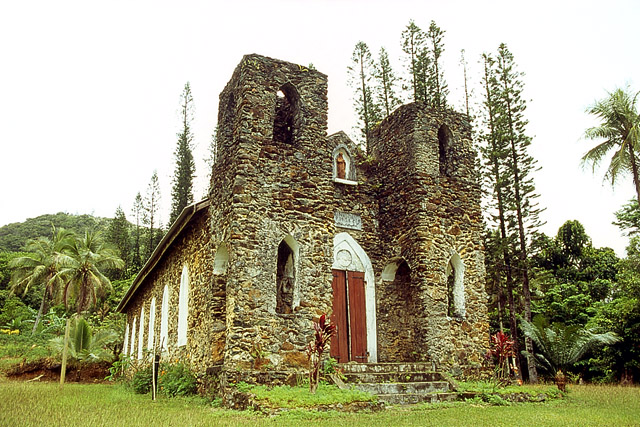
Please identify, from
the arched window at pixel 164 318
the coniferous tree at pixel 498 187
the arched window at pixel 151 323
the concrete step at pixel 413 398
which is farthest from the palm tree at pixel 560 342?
the arched window at pixel 151 323

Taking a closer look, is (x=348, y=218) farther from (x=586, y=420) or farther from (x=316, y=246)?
(x=586, y=420)

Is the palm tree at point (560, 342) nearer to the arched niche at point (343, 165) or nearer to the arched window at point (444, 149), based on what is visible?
the arched window at point (444, 149)

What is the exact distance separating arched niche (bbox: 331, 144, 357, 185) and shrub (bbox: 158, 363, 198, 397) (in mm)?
6354

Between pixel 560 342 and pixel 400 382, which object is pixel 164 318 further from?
pixel 560 342

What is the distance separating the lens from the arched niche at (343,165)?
14672mm

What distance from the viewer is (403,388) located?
10070mm

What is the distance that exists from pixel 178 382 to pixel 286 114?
6951 mm

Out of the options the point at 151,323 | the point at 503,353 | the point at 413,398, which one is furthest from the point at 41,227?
the point at 413,398

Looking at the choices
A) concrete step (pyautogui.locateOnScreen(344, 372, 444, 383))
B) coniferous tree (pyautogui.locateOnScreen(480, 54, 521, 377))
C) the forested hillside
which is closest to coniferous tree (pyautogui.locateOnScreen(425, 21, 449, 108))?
coniferous tree (pyautogui.locateOnScreen(480, 54, 521, 377))

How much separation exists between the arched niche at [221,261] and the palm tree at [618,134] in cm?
1456

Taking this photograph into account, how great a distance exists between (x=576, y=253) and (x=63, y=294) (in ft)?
102

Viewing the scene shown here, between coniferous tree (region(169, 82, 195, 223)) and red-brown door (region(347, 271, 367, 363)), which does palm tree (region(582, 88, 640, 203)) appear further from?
coniferous tree (region(169, 82, 195, 223))

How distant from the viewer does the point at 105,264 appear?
1362 inches

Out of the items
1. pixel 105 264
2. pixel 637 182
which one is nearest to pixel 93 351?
pixel 105 264
